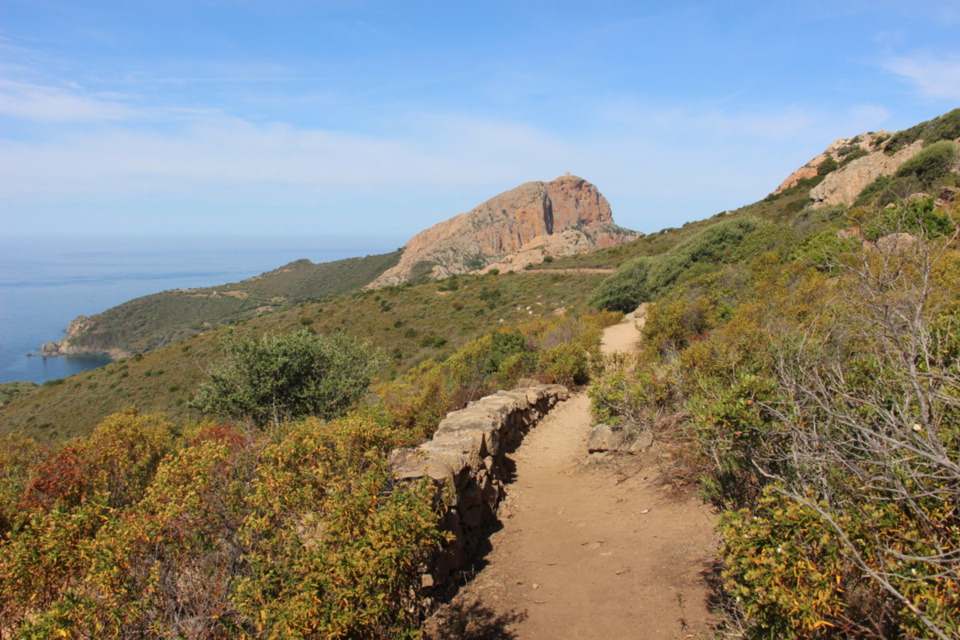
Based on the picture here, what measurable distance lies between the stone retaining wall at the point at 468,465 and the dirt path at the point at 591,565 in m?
0.31

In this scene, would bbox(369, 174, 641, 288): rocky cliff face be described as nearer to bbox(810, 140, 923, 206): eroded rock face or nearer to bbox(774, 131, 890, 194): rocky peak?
bbox(774, 131, 890, 194): rocky peak

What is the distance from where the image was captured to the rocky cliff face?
309ft

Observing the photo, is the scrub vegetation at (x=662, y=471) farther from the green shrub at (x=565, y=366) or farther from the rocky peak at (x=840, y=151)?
the rocky peak at (x=840, y=151)

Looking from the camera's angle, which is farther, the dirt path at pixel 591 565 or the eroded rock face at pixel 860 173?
the eroded rock face at pixel 860 173

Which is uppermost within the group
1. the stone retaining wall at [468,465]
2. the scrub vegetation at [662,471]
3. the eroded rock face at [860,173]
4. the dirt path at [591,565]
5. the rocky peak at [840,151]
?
the rocky peak at [840,151]

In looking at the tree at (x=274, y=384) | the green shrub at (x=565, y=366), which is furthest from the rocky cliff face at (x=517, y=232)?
the tree at (x=274, y=384)

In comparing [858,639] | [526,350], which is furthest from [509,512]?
[526,350]

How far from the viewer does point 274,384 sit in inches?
431

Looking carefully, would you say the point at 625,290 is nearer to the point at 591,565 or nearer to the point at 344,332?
the point at 344,332

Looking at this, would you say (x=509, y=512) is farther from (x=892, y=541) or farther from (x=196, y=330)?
(x=196, y=330)

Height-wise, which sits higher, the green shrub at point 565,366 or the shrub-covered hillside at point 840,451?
the shrub-covered hillside at point 840,451

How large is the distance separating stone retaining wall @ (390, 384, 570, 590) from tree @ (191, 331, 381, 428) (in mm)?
3478

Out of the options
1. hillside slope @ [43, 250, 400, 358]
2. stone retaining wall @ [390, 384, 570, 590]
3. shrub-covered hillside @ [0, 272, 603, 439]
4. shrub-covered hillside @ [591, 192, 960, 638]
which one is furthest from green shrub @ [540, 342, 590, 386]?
hillside slope @ [43, 250, 400, 358]

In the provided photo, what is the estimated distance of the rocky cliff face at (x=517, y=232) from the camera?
9406cm
